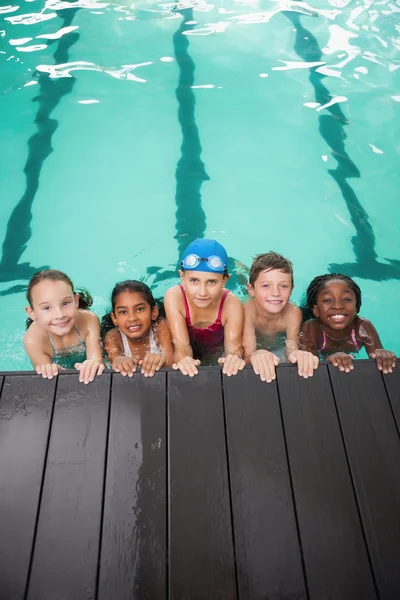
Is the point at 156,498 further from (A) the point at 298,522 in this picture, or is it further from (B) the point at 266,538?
(A) the point at 298,522

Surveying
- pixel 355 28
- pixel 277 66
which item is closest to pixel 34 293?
pixel 277 66

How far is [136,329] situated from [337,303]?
1267mm

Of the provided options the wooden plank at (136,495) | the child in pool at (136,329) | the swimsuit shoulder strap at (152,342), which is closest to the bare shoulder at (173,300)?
the child in pool at (136,329)

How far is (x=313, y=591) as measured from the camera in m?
1.48

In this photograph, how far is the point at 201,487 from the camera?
1702 millimetres

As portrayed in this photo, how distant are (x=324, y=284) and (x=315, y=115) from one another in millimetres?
4159

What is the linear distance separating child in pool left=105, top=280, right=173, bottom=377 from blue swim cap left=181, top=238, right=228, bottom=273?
344 millimetres

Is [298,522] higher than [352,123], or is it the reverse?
[352,123]

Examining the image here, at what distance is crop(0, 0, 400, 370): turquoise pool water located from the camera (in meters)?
4.64

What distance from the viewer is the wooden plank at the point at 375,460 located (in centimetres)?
154

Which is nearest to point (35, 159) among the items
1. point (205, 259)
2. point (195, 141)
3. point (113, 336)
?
point (195, 141)

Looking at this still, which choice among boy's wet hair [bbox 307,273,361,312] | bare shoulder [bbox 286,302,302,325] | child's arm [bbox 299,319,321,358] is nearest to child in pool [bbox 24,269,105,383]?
bare shoulder [bbox 286,302,302,325]

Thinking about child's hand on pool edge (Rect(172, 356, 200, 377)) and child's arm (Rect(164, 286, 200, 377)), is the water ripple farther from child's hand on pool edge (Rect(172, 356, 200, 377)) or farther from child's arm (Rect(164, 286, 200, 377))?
child's hand on pool edge (Rect(172, 356, 200, 377))

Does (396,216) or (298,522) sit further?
(396,216)
